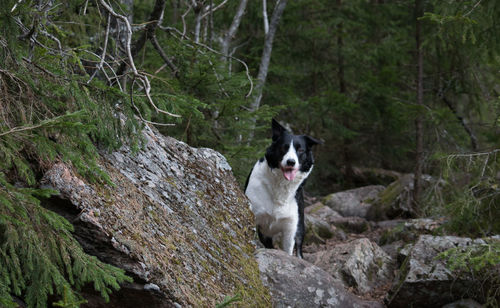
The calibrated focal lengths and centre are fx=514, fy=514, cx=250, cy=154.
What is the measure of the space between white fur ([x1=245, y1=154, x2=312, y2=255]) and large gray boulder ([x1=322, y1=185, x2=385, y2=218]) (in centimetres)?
564

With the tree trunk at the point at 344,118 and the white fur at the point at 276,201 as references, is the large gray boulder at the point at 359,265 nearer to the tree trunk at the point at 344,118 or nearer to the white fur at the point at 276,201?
the white fur at the point at 276,201

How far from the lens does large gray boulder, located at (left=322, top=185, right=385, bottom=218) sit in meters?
12.2

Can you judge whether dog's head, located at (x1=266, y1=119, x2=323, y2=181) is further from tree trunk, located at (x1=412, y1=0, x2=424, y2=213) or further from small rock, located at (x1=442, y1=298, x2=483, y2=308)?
tree trunk, located at (x1=412, y1=0, x2=424, y2=213)

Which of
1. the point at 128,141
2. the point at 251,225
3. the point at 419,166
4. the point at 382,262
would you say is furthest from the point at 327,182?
the point at 128,141

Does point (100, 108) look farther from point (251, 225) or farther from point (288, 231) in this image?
point (288, 231)

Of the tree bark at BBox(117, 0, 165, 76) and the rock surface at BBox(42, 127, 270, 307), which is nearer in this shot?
the rock surface at BBox(42, 127, 270, 307)

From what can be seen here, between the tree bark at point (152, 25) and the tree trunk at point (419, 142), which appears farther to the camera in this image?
the tree trunk at point (419, 142)

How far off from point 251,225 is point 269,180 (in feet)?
4.77

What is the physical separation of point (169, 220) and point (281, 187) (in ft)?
9.40

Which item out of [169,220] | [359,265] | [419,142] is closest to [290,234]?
[359,265]

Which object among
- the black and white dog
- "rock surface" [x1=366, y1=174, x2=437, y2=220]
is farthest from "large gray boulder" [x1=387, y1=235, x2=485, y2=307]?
"rock surface" [x1=366, y1=174, x2=437, y2=220]

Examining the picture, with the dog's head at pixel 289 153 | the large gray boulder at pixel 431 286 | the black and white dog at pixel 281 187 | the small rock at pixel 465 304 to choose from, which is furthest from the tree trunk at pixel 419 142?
the small rock at pixel 465 304

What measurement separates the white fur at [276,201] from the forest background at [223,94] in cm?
69

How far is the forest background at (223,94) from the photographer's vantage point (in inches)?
110
